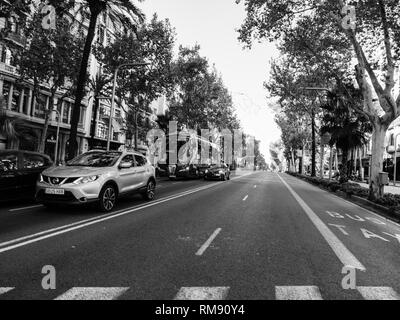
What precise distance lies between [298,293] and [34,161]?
9451 millimetres

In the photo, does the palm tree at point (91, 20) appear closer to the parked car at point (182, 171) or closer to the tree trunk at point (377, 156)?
the parked car at point (182, 171)

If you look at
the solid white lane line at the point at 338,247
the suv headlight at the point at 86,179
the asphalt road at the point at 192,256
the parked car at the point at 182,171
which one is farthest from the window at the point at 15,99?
the solid white lane line at the point at 338,247

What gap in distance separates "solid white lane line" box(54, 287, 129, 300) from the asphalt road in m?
0.01

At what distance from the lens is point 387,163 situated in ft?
147

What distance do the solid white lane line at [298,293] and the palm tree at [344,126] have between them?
2149 cm

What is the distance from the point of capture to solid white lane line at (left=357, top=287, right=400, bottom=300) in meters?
3.57

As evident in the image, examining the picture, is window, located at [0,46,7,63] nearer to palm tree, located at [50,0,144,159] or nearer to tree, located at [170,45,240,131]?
palm tree, located at [50,0,144,159]

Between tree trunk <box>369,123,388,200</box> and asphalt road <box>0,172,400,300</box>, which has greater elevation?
tree trunk <box>369,123,388,200</box>

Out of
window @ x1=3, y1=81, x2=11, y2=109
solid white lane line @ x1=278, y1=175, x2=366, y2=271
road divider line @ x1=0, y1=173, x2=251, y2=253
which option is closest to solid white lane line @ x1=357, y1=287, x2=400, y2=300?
solid white lane line @ x1=278, y1=175, x2=366, y2=271

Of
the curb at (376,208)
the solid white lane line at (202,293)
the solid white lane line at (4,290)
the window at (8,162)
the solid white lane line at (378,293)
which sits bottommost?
the solid white lane line at (4,290)

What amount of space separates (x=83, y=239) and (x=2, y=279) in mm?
1972

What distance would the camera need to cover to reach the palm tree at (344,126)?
2412 centimetres
